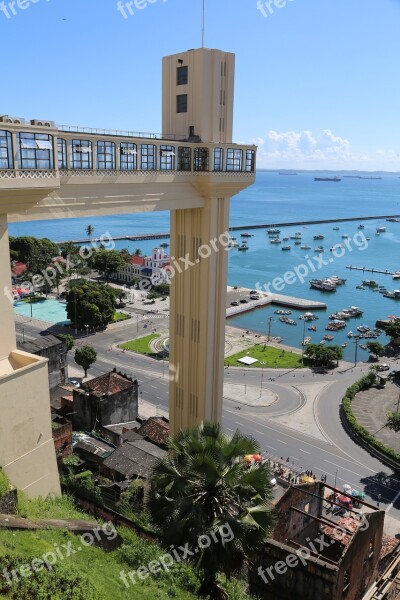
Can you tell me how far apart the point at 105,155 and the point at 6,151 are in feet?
16.5

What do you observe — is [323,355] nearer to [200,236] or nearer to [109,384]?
[109,384]

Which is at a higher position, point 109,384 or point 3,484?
point 3,484

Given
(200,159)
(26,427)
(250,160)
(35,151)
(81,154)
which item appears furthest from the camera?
(250,160)

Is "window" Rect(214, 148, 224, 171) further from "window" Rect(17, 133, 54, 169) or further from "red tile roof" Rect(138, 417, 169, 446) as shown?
A: "red tile roof" Rect(138, 417, 169, 446)

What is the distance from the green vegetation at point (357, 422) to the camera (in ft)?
120

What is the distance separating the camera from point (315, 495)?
1831 cm

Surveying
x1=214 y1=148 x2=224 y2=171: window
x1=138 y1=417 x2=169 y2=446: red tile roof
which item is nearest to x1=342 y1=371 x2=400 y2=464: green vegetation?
x1=138 y1=417 x2=169 y2=446: red tile roof

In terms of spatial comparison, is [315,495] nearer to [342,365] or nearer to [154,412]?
[154,412]

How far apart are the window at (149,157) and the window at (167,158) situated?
416 mm

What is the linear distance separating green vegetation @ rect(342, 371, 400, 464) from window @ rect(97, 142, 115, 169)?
29.3 metres

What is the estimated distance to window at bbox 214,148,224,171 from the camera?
21.4 m

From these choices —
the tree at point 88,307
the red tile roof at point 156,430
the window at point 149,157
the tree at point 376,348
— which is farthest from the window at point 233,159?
the tree at point 376,348

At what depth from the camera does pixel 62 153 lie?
53.3ft

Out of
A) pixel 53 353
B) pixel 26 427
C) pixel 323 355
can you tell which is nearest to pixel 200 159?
pixel 26 427
